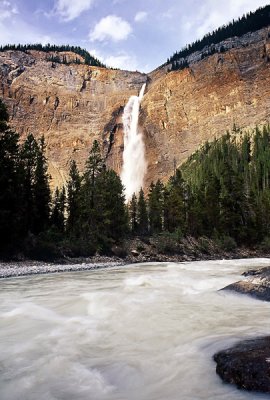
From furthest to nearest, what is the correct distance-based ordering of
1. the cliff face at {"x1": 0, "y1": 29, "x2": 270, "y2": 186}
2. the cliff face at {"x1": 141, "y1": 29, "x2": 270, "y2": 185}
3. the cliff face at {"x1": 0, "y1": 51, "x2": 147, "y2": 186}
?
the cliff face at {"x1": 0, "y1": 51, "x2": 147, "y2": 186}, the cliff face at {"x1": 0, "y1": 29, "x2": 270, "y2": 186}, the cliff face at {"x1": 141, "y1": 29, "x2": 270, "y2": 185}

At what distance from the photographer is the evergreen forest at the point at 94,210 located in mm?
31812

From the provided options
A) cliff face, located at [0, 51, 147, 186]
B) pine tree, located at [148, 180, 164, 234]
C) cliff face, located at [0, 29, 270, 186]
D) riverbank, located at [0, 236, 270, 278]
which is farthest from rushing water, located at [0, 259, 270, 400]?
cliff face, located at [0, 51, 147, 186]

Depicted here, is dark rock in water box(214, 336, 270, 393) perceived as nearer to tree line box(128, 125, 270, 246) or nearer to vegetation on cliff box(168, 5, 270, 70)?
tree line box(128, 125, 270, 246)

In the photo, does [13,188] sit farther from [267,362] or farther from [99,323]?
[267,362]

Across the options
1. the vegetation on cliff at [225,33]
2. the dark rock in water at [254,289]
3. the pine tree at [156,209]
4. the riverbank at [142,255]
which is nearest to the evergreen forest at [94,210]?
the pine tree at [156,209]

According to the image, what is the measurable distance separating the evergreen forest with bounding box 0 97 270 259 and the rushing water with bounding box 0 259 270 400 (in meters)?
19.6

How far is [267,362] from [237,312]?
4710 mm

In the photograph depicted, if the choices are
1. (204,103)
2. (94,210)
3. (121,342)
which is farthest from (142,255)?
(204,103)

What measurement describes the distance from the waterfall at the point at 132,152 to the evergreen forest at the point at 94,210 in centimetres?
4594

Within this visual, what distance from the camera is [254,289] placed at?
39.5 ft

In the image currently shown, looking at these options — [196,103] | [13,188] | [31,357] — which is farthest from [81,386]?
[196,103]

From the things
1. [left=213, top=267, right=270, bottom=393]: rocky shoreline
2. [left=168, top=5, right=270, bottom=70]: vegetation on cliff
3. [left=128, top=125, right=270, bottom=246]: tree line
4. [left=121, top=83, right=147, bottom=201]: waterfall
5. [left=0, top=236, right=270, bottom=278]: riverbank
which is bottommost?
[left=0, top=236, right=270, bottom=278]: riverbank

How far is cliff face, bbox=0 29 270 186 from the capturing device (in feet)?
443

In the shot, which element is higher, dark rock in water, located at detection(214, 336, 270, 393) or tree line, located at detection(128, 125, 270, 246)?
tree line, located at detection(128, 125, 270, 246)
